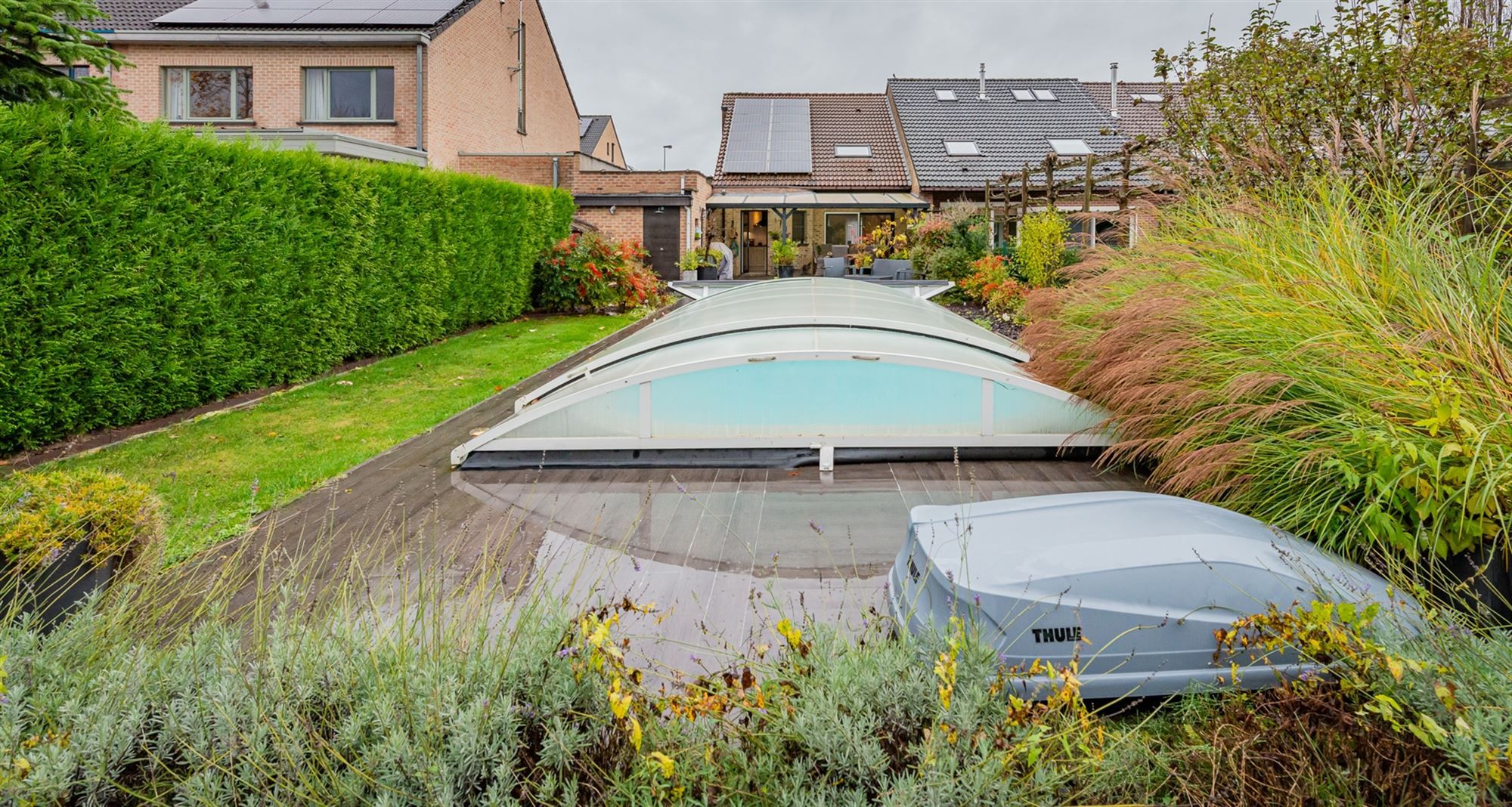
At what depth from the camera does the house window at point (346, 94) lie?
64.4 ft

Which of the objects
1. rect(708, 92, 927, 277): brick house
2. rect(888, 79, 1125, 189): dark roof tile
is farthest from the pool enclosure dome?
rect(888, 79, 1125, 189): dark roof tile

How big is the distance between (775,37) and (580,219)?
29.9 ft

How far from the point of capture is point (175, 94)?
1975 centimetres

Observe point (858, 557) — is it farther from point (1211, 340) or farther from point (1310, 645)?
point (1310, 645)

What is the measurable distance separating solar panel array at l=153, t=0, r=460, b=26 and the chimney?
19182 millimetres

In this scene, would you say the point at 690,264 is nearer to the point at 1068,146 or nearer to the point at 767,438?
the point at 1068,146

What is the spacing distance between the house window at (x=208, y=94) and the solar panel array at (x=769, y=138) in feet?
43.5

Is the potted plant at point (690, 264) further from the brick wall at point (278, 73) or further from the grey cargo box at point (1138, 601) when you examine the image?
the grey cargo box at point (1138, 601)

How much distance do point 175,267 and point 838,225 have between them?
23.5m

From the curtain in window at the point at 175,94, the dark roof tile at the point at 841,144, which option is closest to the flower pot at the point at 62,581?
the curtain in window at the point at 175,94

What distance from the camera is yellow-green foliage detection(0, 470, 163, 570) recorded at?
10.6 ft

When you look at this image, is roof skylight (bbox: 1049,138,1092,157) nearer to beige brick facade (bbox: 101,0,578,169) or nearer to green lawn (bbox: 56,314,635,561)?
Result: beige brick facade (bbox: 101,0,578,169)

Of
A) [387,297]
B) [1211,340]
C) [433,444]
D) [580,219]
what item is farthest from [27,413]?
[580,219]

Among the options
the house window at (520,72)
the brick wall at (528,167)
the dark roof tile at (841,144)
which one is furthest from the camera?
the dark roof tile at (841,144)
